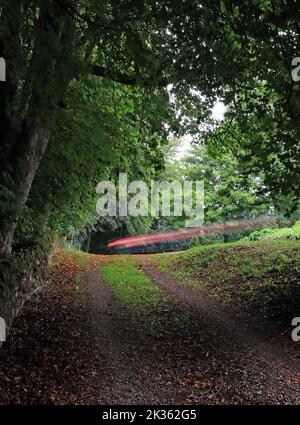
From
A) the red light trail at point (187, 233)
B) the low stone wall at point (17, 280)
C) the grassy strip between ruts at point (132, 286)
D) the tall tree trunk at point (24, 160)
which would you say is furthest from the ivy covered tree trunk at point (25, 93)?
the red light trail at point (187, 233)

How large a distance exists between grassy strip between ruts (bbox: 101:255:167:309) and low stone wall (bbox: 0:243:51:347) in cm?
256

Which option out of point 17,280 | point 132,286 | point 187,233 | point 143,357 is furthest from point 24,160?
point 187,233

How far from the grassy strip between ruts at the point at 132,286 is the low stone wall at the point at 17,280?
2.56 m

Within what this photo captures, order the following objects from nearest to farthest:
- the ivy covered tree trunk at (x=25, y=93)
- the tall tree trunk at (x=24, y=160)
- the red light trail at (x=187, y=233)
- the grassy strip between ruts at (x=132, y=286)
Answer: the ivy covered tree trunk at (x=25, y=93), the tall tree trunk at (x=24, y=160), the grassy strip between ruts at (x=132, y=286), the red light trail at (x=187, y=233)

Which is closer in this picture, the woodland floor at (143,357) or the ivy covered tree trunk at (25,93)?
the woodland floor at (143,357)

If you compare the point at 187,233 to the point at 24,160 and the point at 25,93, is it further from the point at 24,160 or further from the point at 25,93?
the point at 25,93

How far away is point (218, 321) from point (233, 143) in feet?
18.4

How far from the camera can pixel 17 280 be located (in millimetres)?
8898

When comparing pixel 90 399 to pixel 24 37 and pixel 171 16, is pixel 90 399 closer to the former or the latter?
pixel 171 16

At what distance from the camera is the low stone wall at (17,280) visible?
755cm

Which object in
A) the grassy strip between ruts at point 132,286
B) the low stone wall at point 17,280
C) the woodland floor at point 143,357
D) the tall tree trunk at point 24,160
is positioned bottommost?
the woodland floor at point 143,357

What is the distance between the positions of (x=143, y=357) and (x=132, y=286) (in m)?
6.91

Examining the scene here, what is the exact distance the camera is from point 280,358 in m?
7.07

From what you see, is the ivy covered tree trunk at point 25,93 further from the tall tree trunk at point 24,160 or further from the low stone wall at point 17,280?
the low stone wall at point 17,280
